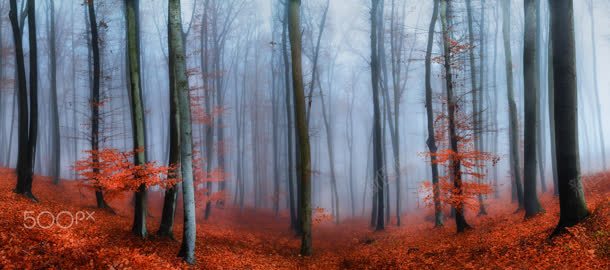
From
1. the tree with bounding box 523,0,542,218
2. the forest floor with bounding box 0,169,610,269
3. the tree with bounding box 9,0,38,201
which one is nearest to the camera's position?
the forest floor with bounding box 0,169,610,269

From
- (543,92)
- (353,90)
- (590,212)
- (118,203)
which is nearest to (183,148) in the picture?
(590,212)

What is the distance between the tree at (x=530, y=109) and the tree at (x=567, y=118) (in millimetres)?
4526

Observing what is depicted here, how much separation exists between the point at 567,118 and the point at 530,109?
4956 millimetres

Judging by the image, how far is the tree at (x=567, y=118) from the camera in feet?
24.6

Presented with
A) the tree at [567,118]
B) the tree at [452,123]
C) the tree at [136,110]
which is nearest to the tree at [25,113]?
the tree at [136,110]

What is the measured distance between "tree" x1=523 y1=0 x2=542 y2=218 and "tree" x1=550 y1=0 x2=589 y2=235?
453 centimetres

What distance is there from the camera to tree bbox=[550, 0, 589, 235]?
7504 mm

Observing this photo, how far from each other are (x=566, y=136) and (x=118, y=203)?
20961mm

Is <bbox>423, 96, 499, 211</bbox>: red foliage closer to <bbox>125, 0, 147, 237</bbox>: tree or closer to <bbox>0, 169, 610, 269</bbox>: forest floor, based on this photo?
<bbox>0, 169, 610, 269</bbox>: forest floor

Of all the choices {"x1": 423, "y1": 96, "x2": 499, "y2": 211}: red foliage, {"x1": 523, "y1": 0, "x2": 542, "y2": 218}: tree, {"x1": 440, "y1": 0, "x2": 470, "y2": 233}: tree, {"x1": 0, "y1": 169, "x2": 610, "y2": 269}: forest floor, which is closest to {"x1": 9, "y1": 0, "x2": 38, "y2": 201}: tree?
{"x1": 0, "y1": 169, "x2": 610, "y2": 269}: forest floor

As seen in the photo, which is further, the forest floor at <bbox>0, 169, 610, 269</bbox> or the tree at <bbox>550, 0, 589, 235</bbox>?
the tree at <bbox>550, 0, 589, 235</bbox>

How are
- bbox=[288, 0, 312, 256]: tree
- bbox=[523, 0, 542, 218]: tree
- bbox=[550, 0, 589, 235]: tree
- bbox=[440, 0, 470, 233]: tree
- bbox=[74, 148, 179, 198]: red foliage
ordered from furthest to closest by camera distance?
bbox=[288, 0, 312, 256]: tree, bbox=[523, 0, 542, 218]: tree, bbox=[440, 0, 470, 233]: tree, bbox=[74, 148, 179, 198]: red foliage, bbox=[550, 0, 589, 235]: tree

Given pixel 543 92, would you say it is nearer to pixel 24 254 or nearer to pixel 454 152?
pixel 454 152

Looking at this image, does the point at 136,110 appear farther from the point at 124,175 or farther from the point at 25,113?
the point at 25,113
